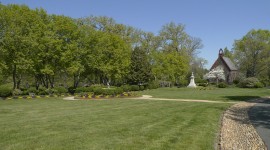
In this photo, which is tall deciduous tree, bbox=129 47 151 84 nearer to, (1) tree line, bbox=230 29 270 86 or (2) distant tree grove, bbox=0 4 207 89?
(2) distant tree grove, bbox=0 4 207 89

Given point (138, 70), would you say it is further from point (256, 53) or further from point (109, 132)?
point (256, 53)

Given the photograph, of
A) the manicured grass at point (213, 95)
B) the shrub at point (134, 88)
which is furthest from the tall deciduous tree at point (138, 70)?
the manicured grass at point (213, 95)

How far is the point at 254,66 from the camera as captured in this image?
224 ft

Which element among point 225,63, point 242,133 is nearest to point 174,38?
point 225,63

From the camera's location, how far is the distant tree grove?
32250 millimetres

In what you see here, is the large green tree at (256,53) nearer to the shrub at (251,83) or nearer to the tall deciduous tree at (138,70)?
the shrub at (251,83)

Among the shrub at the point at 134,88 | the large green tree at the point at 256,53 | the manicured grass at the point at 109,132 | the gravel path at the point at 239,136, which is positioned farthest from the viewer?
the large green tree at the point at 256,53

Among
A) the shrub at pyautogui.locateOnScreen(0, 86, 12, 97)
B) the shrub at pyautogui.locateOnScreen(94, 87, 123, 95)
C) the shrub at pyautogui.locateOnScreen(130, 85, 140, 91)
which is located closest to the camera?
the shrub at pyautogui.locateOnScreen(0, 86, 12, 97)

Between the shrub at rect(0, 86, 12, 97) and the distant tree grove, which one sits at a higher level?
the distant tree grove

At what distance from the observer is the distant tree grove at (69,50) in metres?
32.2

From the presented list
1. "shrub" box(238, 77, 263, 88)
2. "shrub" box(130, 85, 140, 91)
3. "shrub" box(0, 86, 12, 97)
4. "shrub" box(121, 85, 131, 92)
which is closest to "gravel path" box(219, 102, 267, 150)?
"shrub" box(0, 86, 12, 97)

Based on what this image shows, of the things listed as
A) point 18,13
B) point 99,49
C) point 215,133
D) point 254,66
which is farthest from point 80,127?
point 254,66

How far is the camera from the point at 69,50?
120 ft

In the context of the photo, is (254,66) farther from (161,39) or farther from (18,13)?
(18,13)
